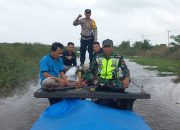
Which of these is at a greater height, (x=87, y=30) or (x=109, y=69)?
(x=87, y=30)

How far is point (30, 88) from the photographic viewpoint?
14.9 meters

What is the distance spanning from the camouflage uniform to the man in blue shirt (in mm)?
662

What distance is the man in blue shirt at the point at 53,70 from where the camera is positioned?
7.60m

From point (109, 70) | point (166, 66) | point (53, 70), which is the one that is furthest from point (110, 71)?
point (166, 66)

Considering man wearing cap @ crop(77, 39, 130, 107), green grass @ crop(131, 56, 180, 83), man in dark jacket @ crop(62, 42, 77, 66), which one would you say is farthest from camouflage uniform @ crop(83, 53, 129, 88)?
green grass @ crop(131, 56, 180, 83)

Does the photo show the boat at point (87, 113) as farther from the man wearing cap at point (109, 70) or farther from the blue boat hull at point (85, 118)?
the man wearing cap at point (109, 70)

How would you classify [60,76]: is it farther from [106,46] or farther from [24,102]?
[24,102]

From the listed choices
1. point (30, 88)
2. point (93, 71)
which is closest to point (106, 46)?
point (93, 71)

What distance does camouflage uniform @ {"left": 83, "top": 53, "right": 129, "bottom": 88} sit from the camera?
7.80 metres

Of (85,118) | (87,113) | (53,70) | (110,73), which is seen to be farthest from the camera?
(53,70)

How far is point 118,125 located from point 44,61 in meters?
2.76

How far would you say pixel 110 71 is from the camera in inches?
308

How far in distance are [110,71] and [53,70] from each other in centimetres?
125

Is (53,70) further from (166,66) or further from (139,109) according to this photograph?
(166,66)
